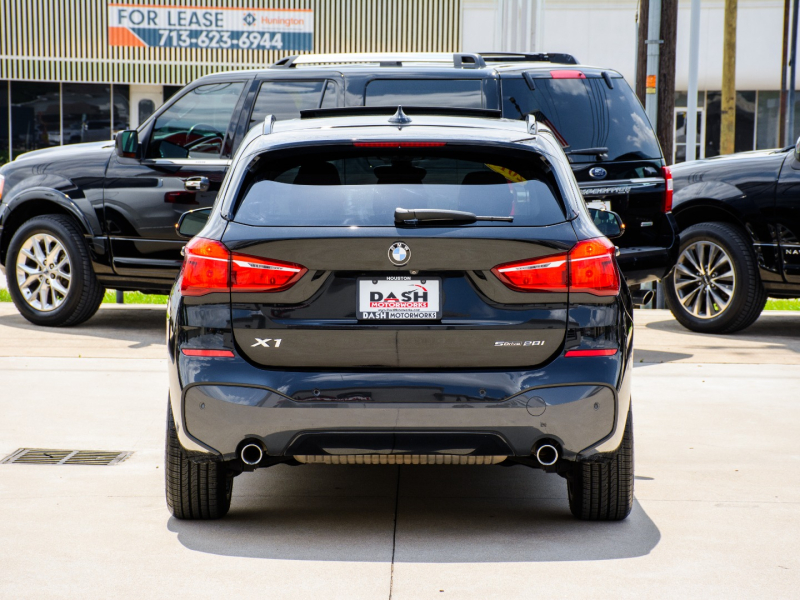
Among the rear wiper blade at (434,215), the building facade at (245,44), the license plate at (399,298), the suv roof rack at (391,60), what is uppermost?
the building facade at (245,44)

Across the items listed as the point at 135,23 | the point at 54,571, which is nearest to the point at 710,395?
the point at 54,571

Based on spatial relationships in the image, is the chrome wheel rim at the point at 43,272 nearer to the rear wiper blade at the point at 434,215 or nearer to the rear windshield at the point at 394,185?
the rear windshield at the point at 394,185

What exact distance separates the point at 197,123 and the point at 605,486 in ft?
19.1

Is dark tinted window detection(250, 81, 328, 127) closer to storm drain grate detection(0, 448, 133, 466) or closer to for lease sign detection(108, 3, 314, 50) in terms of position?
storm drain grate detection(0, 448, 133, 466)

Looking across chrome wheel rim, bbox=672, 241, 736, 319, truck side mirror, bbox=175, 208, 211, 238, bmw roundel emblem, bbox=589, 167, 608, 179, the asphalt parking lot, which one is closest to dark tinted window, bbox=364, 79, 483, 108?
bmw roundel emblem, bbox=589, 167, 608, 179

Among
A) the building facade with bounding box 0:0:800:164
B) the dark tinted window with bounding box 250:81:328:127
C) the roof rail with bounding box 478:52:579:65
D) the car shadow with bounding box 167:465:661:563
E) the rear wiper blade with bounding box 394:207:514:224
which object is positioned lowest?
the car shadow with bounding box 167:465:661:563

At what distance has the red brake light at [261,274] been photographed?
3.86m

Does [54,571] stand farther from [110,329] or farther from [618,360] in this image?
[110,329]

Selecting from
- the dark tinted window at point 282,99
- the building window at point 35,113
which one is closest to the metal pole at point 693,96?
the dark tinted window at point 282,99

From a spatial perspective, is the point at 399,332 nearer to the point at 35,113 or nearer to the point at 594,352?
the point at 594,352

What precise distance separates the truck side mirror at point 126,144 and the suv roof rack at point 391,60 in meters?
1.41

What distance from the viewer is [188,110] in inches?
360

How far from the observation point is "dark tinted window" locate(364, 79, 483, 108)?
8.70 m

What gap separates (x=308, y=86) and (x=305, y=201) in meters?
5.15
